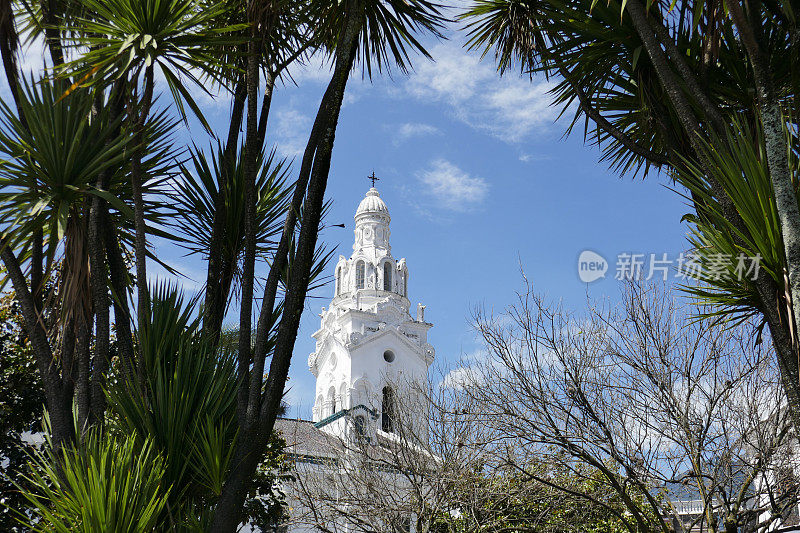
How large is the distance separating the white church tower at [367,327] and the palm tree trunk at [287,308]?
33.8m

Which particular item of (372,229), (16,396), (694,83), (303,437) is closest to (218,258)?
(694,83)

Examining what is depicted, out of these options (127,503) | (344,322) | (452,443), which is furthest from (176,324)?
(344,322)

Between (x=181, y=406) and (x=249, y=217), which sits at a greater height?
(x=249, y=217)

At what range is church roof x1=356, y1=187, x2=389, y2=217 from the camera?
43.4 meters

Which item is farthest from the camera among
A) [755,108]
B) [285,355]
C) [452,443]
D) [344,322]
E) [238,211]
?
[344,322]

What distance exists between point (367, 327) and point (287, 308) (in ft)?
117

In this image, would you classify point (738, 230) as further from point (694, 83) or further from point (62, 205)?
point (62, 205)

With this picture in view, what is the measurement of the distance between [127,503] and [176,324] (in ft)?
4.64

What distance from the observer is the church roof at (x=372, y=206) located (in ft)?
142

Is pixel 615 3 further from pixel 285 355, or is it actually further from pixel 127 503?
pixel 127 503

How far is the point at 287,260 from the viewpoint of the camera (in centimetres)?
593

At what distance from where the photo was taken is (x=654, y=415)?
10.3 metres

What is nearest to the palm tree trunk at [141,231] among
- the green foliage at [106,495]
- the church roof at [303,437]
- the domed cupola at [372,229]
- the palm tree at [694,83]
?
the green foliage at [106,495]

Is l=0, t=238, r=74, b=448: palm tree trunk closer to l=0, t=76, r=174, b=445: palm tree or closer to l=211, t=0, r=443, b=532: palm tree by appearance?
l=0, t=76, r=174, b=445: palm tree
